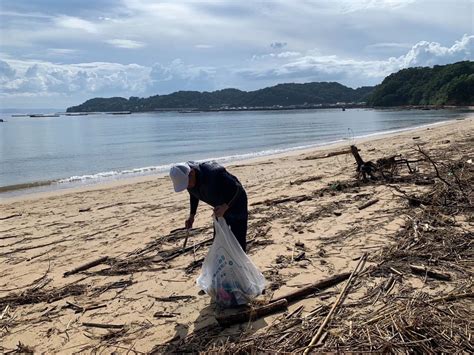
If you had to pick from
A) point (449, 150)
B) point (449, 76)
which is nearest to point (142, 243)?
point (449, 150)

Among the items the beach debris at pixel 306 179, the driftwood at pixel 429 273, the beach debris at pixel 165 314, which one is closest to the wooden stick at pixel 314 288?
the driftwood at pixel 429 273

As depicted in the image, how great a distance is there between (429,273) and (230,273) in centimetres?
196

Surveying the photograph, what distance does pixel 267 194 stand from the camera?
910cm

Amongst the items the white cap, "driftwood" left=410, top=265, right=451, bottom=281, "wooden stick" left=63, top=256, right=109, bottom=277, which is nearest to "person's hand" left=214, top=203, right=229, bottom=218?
the white cap

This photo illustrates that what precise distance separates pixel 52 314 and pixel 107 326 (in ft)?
2.45

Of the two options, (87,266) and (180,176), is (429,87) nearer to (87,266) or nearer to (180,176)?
(87,266)

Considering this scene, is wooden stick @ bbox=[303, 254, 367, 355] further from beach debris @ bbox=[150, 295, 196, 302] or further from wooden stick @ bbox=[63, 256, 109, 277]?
wooden stick @ bbox=[63, 256, 109, 277]

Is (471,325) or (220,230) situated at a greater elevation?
(220,230)

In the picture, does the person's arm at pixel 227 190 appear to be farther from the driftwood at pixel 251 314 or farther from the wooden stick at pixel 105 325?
the wooden stick at pixel 105 325

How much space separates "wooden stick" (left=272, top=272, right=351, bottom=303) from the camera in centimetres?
391

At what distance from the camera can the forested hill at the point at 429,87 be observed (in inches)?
3627

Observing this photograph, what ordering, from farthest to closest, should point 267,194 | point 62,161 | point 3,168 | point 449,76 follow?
point 449,76
point 62,161
point 3,168
point 267,194

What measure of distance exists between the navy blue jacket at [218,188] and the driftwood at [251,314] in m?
0.85

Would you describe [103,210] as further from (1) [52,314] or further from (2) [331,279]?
(2) [331,279]
